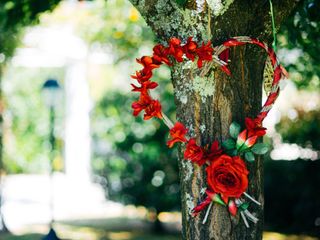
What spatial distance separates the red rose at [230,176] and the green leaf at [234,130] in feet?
0.34

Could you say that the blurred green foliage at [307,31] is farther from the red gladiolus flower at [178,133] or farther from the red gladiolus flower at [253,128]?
the red gladiolus flower at [178,133]

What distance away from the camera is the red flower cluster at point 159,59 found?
8.29 feet

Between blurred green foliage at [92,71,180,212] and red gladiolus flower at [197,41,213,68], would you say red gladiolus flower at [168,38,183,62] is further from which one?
blurred green foliage at [92,71,180,212]

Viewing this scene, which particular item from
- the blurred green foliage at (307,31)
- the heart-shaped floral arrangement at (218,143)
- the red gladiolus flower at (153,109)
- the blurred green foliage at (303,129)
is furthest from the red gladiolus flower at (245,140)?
the blurred green foliage at (303,129)

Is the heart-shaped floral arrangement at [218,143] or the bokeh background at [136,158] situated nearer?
the heart-shaped floral arrangement at [218,143]

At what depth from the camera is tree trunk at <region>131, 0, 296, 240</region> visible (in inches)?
103

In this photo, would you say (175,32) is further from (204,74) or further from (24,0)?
(24,0)

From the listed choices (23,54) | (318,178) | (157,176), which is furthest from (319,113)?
(23,54)

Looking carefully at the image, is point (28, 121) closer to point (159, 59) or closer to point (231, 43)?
point (159, 59)

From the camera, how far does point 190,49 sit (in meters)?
2.54

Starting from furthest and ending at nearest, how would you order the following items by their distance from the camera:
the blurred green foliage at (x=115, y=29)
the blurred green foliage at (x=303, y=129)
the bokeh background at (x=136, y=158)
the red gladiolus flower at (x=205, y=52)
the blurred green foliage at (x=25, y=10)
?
1. the blurred green foliage at (x=303, y=129)
2. the bokeh background at (x=136, y=158)
3. the blurred green foliage at (x=115, y=29)
4. the blurred green foliage at (x=25, y=10)
5. the red gladiolus flower at (x=205, y=52)

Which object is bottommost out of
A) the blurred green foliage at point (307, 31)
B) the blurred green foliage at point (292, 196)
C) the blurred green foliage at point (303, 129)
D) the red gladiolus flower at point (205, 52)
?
the blurred green foliage at point (292, 196)

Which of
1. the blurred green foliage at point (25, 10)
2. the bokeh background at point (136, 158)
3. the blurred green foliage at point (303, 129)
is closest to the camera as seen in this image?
the blurred green foliage at point (25, 10)

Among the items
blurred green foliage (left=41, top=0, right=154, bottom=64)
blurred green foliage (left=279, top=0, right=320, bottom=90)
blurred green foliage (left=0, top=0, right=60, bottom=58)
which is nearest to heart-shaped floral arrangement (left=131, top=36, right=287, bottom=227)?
blurred green foliage (left=279, top=0, right=320, bottom=90)
